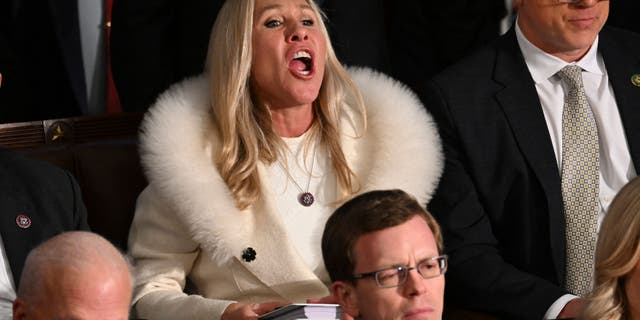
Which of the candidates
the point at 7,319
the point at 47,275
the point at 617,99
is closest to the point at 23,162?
the point at 7,319

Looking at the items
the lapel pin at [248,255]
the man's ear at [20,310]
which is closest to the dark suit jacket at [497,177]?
the lapel pin at [248,255]

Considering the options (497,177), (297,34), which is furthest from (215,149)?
(497,177)

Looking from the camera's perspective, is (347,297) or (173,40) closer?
(347,297)

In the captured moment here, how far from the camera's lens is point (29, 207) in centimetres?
349

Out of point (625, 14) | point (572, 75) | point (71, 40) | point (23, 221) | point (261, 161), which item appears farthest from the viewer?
point (625, 14)

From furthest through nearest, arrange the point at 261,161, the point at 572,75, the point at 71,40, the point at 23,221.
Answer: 1. the point at 71,40
2. the point at 572,75
3. the point at 261,161
4. the point at 23,221

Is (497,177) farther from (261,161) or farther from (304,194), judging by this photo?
(261,161)

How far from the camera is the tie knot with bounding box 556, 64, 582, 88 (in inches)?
150

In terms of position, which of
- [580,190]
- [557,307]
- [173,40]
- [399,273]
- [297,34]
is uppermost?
[297,34]

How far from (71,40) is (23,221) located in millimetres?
1138

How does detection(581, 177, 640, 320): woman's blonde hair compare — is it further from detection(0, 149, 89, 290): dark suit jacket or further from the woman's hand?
detection(0, 149, 89, 290): dark suit jacket

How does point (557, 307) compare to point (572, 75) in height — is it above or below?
below

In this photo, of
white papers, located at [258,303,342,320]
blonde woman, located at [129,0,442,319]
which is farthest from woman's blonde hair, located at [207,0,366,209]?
white papers, located at [258,303,342,320]

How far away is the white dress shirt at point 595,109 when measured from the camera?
12.5ft
